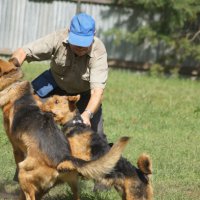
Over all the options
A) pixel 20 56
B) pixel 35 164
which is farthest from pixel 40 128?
pixel 20 56

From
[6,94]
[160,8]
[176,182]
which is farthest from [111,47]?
[6,94]

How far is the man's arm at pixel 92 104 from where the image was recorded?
7.02m

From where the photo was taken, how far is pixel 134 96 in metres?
14.4

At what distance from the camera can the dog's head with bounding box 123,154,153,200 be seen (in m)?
6.52

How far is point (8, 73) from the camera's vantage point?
22.7 ft

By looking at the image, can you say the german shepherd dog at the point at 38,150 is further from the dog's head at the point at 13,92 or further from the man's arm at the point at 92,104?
the man's arm at the point at 92,104

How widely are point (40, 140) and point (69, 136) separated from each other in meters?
0.52

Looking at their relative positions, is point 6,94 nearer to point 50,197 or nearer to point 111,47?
A: point 50,197

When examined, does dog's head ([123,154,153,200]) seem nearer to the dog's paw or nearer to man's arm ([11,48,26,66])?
the dog's paw

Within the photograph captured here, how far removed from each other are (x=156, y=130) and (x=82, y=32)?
4.63 m

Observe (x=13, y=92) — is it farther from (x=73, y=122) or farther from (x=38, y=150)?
(x=38, y=150)

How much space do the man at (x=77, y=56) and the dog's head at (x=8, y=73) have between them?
212 millimetres

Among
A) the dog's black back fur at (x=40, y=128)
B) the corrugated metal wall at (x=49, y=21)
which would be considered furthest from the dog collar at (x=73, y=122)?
the corrugated metal wall at (x=49, y=21)

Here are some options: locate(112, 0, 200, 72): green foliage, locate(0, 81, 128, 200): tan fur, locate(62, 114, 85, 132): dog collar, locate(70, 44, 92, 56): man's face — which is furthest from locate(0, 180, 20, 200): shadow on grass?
locate(112, 0, 200, 72): green foliage
